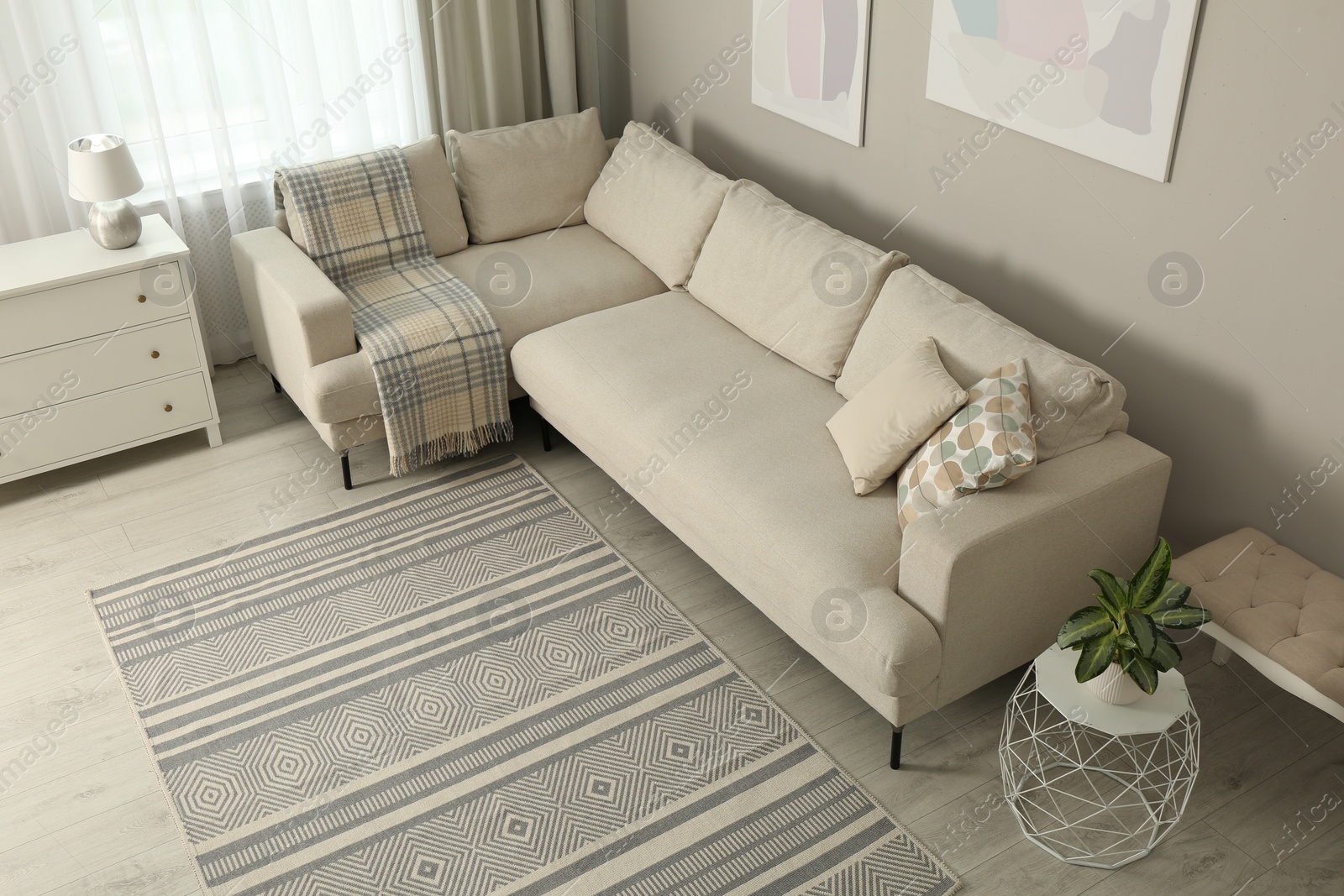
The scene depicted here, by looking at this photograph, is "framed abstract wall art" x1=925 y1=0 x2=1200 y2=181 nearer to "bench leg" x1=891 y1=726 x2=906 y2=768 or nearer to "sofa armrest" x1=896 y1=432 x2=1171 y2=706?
"sofa armrest" x1=896 y1=432 x2=1171 y2=706

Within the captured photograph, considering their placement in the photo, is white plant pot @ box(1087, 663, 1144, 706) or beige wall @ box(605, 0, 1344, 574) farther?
beige wall @ box(605, 0, 1344, 574)

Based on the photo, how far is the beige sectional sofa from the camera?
2463 mm

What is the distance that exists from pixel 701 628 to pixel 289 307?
1.54 m

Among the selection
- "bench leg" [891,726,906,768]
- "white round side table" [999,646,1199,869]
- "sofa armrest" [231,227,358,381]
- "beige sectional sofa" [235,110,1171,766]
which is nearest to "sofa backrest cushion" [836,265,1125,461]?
"beige sectional sofa" [235,110,1171,766]

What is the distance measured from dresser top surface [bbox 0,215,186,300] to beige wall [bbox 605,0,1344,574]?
2.12m

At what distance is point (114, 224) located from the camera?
3.46 m

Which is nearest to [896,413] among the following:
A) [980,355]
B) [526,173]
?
[980,355]

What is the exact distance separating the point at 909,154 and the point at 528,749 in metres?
2.04

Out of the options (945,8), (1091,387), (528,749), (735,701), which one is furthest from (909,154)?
(528,749)

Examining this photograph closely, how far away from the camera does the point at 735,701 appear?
2764mm

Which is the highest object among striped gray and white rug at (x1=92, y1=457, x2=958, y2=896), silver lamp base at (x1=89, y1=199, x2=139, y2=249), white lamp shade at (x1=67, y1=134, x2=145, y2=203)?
white lamp shade at (x1=67, y1=134, x2=145, y2=203)

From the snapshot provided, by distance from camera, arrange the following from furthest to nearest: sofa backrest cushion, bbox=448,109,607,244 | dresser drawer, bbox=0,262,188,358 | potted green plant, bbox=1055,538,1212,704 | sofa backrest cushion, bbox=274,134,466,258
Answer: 1. sofa backrest cushion, bbox=448,109,607,244
2. sofa backrest cushion, bbox=274,134,466,258
3. dresser drawer, bbox=0,262,188,358
4. potted green plant, bbox=1055,538,1212,704

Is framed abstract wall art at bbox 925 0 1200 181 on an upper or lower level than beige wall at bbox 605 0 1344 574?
upper

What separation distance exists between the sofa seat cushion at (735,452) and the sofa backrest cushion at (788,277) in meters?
0.07
